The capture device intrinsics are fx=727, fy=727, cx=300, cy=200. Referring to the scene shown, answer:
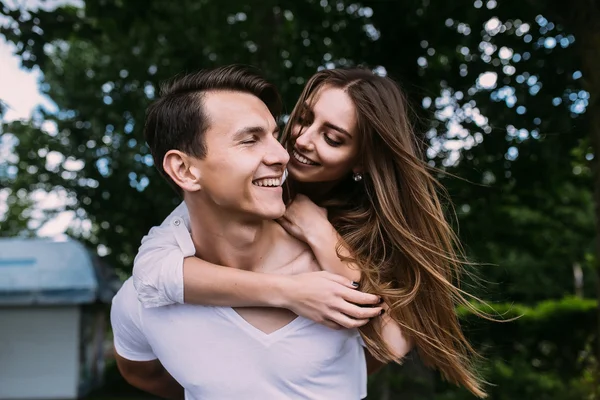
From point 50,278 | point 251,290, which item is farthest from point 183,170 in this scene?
point 50,278

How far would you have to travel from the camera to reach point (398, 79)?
12.3 feet

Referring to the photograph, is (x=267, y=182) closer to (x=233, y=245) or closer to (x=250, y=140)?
(x=250, y=140)

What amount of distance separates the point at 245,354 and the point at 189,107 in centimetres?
74

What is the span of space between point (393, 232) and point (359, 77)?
0.52 metres

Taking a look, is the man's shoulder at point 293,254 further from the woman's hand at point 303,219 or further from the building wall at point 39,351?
the building wall at point 39,351

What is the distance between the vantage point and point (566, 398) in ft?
29.5

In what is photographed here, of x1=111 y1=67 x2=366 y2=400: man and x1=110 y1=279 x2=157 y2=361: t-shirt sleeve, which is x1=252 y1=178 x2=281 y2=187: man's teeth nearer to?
x1=111 y1=67 x2=366 y2=400: man

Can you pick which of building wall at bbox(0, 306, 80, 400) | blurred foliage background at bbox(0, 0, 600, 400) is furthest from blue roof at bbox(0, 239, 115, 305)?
blurred foliage background at bbox(0, 0, 600, 400)

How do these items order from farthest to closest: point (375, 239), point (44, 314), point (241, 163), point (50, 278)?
point (44, 314) → point (50, 278) → point (375, 239) → point (241, 163)

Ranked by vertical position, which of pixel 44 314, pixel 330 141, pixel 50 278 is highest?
pixel 330 141

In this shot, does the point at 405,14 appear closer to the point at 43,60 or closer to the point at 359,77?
the point at 43,60

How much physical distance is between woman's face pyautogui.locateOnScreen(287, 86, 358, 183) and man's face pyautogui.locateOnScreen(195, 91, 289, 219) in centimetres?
16

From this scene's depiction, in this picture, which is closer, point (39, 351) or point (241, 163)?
point (241, 163)

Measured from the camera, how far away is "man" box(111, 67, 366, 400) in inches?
81.0
